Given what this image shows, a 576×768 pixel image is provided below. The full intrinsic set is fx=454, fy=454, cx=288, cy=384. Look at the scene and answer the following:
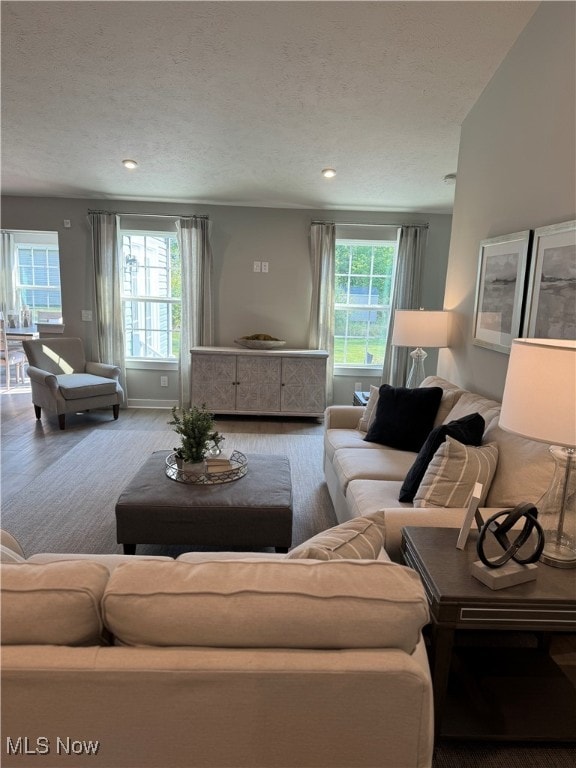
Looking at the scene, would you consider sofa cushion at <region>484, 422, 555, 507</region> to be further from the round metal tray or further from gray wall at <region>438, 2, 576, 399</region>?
the round metal tray

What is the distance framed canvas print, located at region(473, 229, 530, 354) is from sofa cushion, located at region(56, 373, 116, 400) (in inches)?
146

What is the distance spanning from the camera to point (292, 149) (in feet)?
12.6

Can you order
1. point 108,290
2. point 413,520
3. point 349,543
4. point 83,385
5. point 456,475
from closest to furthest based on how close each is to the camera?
point 349,543 → point 413,520 → point 456,475 → point 83,385 → point 108,290

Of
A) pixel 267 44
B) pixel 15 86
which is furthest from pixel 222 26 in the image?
pixel 15 86

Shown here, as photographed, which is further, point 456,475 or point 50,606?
point 456,475

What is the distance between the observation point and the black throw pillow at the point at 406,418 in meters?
2.82

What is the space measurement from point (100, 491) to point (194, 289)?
Result: 2.78 meters

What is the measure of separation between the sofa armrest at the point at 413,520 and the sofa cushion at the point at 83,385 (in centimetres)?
381

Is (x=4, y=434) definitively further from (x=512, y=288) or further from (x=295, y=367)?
(x=512, y=288)

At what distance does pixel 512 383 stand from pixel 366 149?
3.02 m

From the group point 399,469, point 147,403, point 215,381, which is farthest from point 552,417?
point 147,403

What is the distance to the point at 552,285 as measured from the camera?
2.07m

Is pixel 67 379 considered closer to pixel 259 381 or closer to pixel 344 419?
pixel 259 381

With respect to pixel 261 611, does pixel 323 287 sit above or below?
above
